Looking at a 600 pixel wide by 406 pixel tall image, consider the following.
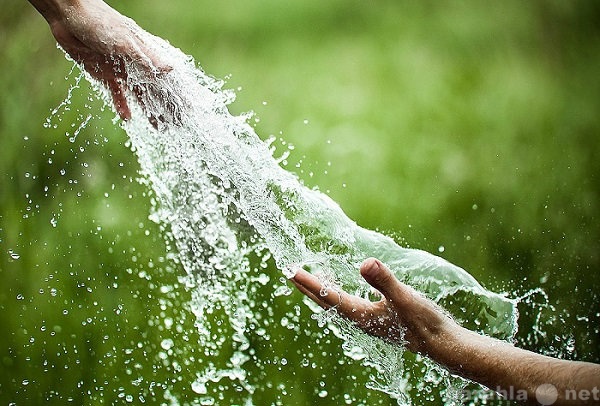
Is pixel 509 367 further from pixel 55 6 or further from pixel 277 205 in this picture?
pixel 55 6

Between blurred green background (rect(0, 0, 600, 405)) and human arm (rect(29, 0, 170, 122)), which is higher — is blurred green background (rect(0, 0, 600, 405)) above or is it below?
above

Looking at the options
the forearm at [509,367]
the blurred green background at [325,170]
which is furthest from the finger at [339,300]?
the blurred green background at [325,170]

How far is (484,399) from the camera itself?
71.3 inches

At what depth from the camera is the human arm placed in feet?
3.62

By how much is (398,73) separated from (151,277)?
0.88m

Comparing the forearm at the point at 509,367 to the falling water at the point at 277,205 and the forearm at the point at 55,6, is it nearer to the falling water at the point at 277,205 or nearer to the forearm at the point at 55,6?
the falling water at the point at 277,205

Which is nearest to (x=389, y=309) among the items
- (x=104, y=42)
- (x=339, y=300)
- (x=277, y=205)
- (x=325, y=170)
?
(x=339, y=300)

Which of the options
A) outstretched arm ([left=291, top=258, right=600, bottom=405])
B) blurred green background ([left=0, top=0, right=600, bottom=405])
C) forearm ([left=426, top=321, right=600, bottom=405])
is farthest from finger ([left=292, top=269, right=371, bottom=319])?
blurred green background ([left=0, top=0, right=600, bottom=405])

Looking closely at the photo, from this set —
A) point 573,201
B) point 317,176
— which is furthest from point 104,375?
point 573,201

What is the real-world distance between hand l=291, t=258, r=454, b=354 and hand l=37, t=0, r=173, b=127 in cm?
39

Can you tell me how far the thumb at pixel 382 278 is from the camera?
903 millimetres

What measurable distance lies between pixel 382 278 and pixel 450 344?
5.4 inches

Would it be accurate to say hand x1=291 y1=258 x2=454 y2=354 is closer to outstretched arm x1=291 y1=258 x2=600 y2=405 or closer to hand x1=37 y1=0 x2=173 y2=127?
outstretched arm x1=291 y1=258 x2=600 y2=405

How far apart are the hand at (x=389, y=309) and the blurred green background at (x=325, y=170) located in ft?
2.73
